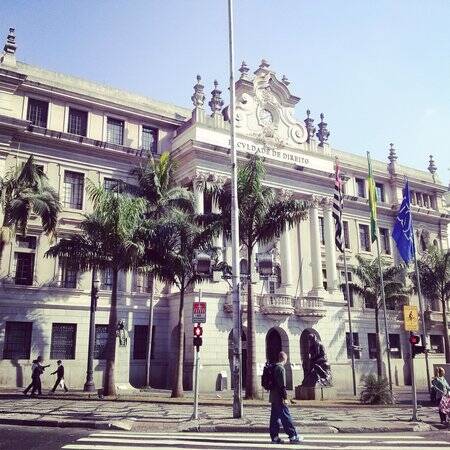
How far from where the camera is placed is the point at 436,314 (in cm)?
4422

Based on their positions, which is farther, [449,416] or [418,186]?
[418,186]

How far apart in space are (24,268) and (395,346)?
3026cm

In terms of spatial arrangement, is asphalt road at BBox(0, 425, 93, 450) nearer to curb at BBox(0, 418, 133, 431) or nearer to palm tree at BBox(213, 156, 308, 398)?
curb at BBox(0, 418, 133, 431)

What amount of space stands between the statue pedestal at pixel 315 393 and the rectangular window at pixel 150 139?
19589 millimetres

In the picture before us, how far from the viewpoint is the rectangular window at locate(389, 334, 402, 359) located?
41344mm

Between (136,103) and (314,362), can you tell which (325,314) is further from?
(136,103)

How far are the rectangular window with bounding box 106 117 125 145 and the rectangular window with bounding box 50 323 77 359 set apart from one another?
42.1 ft

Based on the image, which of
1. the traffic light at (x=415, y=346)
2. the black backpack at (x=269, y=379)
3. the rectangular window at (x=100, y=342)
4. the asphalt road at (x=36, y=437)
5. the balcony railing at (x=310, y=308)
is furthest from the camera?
the balcony railing at (x=310, y=308)

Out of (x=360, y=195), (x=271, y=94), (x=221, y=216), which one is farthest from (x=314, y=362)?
(x=360, y=195)

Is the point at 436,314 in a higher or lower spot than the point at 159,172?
lower

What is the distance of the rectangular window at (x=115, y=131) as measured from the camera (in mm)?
34219

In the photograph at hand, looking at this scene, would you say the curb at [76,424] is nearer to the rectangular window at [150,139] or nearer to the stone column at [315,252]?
the rectangular window at [150,139]

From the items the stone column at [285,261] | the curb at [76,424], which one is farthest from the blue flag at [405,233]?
the curb at [76,424]

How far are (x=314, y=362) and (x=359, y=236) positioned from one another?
22.4 meters
